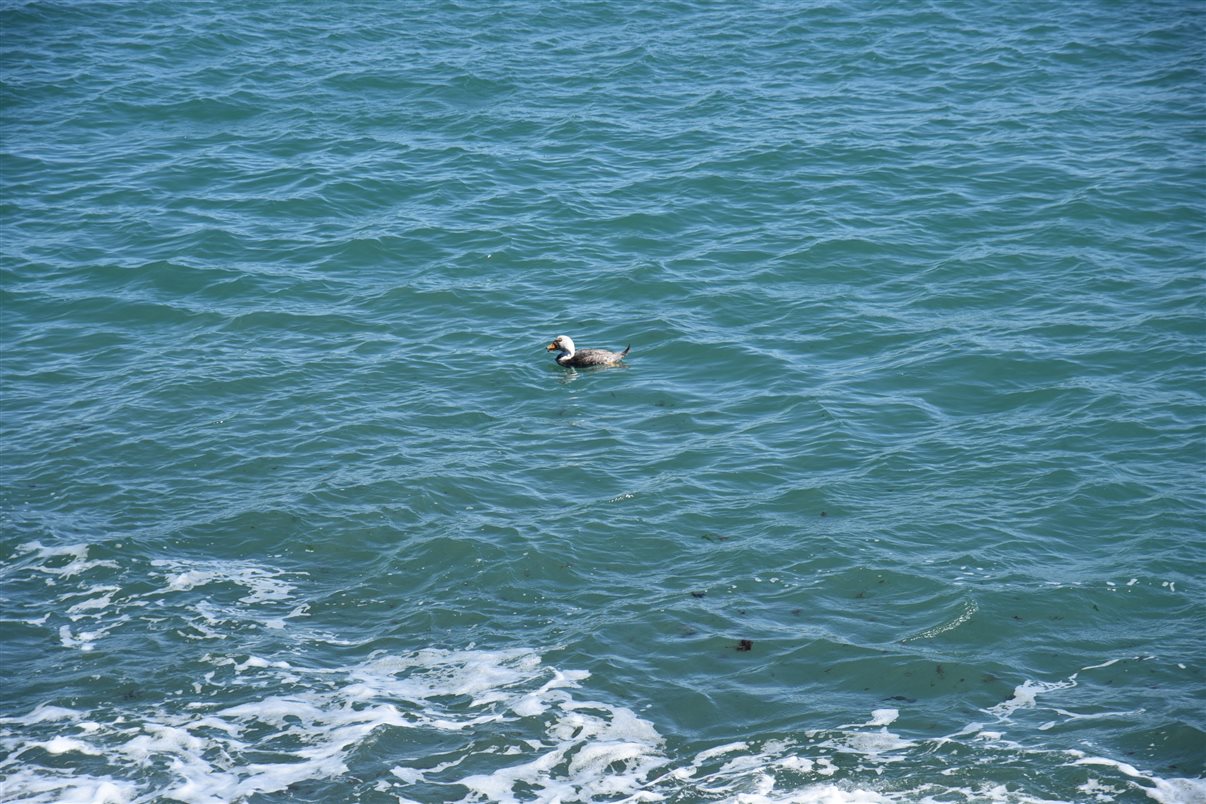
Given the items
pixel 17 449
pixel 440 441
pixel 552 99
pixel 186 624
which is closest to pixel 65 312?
pixel 17 449

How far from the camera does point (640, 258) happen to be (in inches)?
842

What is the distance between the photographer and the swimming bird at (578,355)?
714 inches

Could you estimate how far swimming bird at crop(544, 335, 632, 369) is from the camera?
18.1 metres

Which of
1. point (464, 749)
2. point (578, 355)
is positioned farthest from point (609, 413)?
point (464, 749)

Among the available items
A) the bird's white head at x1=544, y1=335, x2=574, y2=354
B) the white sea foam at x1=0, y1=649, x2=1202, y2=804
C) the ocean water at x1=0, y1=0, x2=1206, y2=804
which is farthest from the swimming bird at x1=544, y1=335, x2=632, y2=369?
the white sea foam at x1=0, y1=649, x2=1202, y2=804

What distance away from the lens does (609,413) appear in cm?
1733

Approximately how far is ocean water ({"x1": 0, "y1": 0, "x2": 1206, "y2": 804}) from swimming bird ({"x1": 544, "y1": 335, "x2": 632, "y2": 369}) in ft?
0.58

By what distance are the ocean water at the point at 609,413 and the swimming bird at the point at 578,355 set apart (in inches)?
6.9

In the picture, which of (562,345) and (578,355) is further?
(562,345)

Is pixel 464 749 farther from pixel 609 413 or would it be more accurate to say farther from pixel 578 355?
pixel 578 355

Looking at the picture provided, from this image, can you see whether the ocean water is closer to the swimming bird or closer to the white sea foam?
the white sea foam

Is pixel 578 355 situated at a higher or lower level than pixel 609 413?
higher

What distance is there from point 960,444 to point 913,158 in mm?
10012

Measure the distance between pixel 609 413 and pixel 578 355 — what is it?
127cm
